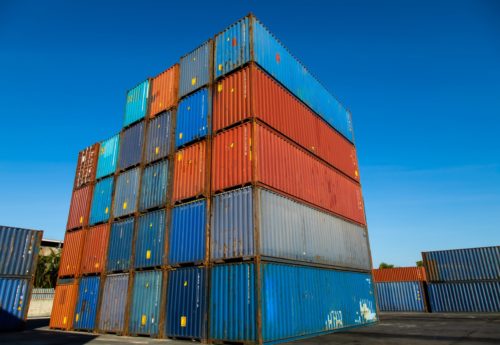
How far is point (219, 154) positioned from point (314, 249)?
6.70 m

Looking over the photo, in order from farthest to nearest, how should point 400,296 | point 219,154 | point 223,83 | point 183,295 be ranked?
point 400,296
point 223,83
point 219,154
point 183,295

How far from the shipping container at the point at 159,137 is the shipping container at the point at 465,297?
28467 millimetres

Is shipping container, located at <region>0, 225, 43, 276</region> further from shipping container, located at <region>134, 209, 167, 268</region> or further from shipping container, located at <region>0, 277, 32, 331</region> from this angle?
shipping container, located at <region>134, 209, 167, 268</region>

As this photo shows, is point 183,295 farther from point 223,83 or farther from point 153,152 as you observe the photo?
point 223,83

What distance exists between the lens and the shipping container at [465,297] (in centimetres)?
2677

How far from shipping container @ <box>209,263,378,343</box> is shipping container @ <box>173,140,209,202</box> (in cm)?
401

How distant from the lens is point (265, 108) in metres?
15.2

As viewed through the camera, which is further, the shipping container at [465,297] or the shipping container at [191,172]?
the shipping container at [465,297]

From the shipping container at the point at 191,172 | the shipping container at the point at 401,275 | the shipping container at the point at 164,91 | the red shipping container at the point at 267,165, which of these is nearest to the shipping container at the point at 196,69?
the shipping container at the point at 164,91

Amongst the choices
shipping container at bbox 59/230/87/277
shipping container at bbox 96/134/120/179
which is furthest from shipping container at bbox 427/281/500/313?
shipping container at bbox 59/230/87/277

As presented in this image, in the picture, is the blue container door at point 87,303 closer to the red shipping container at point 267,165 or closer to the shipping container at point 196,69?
the red shipping container at point 267,165

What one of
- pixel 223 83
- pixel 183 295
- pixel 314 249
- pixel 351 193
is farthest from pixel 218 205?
pixel 351 193

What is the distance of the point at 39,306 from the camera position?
118ft

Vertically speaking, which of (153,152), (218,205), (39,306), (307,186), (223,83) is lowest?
(39,306)
